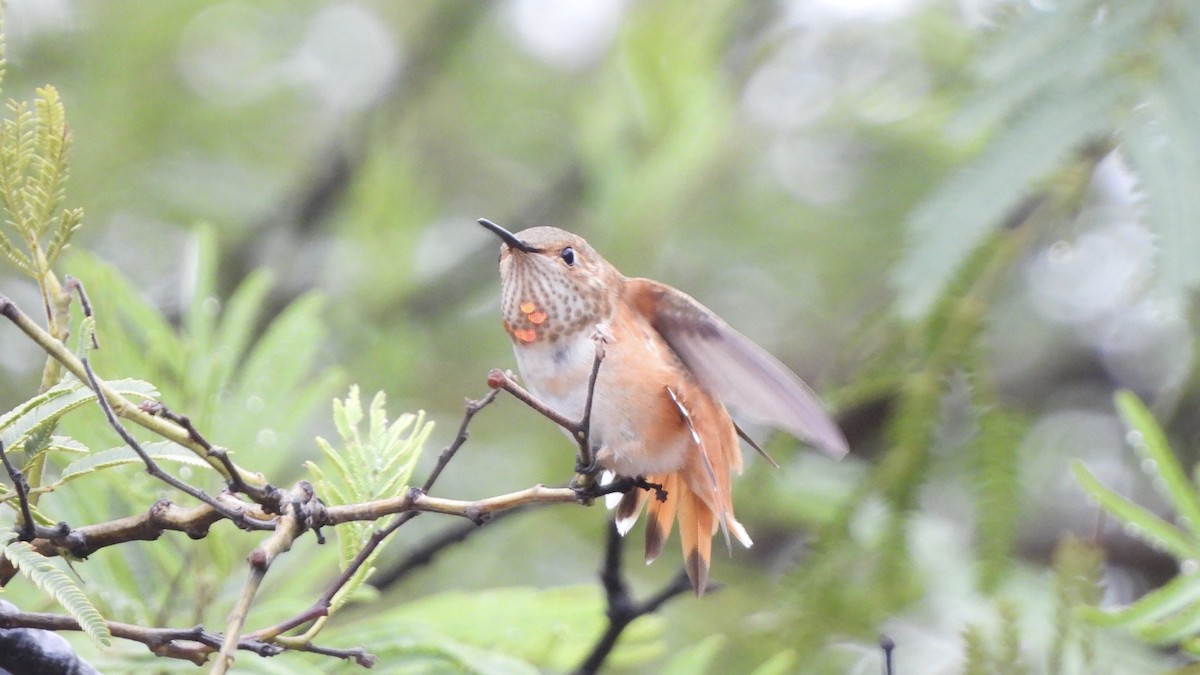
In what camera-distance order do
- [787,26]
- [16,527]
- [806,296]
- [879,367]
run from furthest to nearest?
[806,296] < [787,26] < [879,367] < [16,527]

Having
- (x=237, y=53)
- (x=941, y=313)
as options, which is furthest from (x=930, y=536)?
(x=237, y=53)

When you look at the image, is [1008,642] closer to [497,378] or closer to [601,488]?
[601,488]

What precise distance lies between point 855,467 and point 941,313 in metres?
1.50

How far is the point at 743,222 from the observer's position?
4.64 metres

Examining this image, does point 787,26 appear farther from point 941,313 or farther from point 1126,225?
point 941,313

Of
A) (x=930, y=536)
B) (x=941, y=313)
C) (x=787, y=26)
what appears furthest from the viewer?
(x=787, y=26)

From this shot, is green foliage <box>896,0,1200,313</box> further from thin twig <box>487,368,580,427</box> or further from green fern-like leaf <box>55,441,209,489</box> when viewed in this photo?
green fern-like leaf <box>55,441,209,489</box>

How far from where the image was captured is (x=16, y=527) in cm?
97

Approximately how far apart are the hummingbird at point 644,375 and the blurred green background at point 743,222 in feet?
1.07

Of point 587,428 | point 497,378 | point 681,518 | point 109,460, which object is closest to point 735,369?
point 681,518

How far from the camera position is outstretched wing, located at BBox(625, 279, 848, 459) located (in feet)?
4.98

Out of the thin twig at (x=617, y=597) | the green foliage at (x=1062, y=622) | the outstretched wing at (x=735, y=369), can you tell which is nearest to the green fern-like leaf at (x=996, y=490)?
the green foliage at (x=1062, y=622)

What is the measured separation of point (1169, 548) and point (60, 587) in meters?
1.54

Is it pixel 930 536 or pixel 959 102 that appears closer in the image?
pixel 959 102
